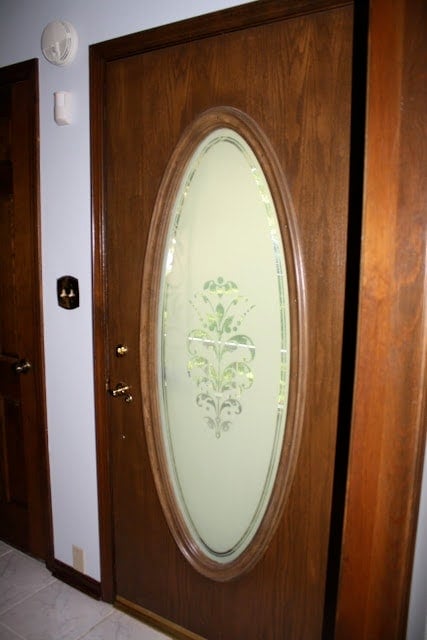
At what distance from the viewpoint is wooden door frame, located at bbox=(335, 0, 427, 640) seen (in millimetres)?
475

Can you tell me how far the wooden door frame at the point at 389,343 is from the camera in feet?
1.56

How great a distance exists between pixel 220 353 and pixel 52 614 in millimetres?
1266

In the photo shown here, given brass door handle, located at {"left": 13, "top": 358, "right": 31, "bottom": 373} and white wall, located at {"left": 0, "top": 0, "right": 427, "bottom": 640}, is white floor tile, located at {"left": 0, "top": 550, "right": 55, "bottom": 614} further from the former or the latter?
brass door handle, located at {"left": 13, "top": 358, "right": 31, "bottom": 373}

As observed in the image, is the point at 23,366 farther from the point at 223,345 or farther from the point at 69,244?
the point at 223,345

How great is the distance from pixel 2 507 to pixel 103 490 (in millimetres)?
781

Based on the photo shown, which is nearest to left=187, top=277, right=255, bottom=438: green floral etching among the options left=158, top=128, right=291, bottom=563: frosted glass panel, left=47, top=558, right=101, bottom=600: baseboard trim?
left=158, top=128, right=291, bottom=563: frosted glass panel

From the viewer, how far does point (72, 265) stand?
150 centimetres

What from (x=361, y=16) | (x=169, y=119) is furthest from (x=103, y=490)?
(x=361, y=16)

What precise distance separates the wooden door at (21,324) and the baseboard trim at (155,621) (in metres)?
0.44

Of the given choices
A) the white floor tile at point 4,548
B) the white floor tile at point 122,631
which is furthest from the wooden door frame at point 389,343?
the white floor tile at point 4,548

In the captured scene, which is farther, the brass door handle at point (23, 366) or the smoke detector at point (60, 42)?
the brass door handle at point (23, 366)

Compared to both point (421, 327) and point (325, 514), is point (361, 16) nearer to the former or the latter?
point (421, 327)

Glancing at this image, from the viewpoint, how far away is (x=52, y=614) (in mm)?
1565

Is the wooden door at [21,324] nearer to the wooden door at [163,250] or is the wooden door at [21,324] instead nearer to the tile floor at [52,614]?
the tile floor at [52,614]
